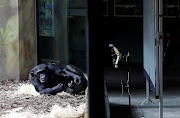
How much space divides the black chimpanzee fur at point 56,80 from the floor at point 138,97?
792mm

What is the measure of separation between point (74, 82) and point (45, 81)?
19.2 inches

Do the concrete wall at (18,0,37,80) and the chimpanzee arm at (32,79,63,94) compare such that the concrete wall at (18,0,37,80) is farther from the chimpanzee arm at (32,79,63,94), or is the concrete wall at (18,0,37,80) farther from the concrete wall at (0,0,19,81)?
the chimpanzee arm at (32,79,63,94)

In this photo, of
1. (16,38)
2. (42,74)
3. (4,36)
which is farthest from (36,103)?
(4,36)

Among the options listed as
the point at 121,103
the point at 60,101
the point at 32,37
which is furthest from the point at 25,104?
the point at 32,37

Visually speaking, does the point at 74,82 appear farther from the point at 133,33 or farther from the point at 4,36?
the point at 133,33

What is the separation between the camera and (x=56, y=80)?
24.2 ft

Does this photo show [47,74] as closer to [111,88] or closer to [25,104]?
[25,104]

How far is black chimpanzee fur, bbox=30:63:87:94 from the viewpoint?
713 centimetres

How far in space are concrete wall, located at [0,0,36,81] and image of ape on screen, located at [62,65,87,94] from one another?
192 centimetres

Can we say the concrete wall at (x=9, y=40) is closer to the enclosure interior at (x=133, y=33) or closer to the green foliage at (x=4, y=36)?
the green foliage at (x=4, y=36)

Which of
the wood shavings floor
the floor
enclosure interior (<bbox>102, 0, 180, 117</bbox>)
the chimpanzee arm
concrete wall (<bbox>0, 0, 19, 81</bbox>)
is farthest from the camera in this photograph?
enclosure interior (<bbox>102, 0, 180, 117</bbox>)

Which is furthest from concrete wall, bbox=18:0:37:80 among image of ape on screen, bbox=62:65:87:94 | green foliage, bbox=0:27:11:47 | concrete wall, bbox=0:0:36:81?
image of ape on screen, bbox=62:65:87:94

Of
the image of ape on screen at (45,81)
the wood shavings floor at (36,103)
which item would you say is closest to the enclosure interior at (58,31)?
the wood shavings floor at (36,103)

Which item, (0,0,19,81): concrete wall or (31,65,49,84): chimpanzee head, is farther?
(0,0,19,81): concrete wall
